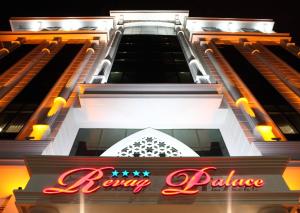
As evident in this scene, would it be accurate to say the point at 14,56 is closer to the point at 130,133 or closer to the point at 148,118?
the point at 130,133

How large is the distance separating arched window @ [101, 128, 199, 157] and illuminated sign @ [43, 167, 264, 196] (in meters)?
3.60

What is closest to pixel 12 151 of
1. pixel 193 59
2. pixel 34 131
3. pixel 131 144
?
pixel 34 131

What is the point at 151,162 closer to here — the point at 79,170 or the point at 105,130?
the point at 79,170

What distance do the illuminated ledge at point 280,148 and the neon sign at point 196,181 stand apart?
2.30m

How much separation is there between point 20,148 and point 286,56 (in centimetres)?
1797

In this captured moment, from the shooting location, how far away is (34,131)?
13.5 m

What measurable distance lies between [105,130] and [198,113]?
13.7 ft

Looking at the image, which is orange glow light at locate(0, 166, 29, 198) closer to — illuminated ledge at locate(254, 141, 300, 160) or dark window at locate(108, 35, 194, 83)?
illuminated ledge at locate(254, 141, 300, 160)

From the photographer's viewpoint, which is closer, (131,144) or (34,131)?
(34,131)

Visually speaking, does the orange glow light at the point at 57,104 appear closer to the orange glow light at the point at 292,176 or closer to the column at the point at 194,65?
the column at the point at 194,65

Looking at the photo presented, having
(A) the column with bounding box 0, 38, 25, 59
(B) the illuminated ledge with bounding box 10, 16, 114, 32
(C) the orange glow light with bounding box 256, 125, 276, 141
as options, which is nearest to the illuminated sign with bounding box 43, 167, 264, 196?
(C) the orange glow light with bounding box 256, 125, 276, 141

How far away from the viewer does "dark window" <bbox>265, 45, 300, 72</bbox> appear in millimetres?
22188

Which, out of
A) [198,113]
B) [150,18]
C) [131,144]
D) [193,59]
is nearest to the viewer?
[131,144]

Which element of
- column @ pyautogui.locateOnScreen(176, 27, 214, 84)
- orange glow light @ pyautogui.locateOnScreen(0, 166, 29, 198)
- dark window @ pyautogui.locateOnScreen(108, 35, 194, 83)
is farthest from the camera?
dark window @ pyautogui.locateOnScreen(108, 35, 194, 83)
